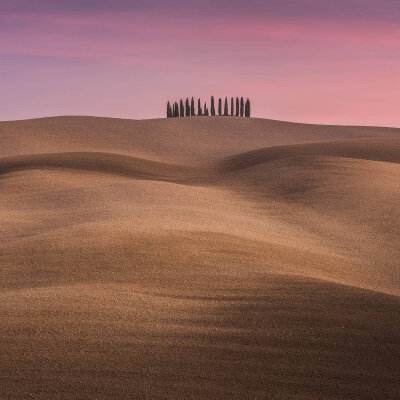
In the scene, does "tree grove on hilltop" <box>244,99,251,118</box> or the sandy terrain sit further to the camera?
"tree grove on hilltop" <box>244,99,251,118</box>

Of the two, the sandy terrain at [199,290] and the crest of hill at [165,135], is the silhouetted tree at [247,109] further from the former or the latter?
the sandy terrain at [199,290]

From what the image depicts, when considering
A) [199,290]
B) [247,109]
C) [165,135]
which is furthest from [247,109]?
[199,290]

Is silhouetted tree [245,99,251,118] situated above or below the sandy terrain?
above

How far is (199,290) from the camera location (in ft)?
20.0

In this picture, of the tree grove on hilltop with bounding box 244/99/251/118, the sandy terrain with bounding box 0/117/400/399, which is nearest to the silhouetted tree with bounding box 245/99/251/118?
the tree grove on hilltop with bounding box 244/99/251/118

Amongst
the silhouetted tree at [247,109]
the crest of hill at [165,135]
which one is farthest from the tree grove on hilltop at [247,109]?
the crest of hill at [165,135]

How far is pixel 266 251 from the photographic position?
8.41 metres

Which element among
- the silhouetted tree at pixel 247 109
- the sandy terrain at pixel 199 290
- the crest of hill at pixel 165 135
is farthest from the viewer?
the silhouetted tree at pixel 247 109

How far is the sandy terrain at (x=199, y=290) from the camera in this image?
4.24m

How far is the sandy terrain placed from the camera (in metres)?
4.24

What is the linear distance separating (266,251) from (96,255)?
227 cm

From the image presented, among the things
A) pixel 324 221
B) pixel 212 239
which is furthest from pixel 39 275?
pixel 324 221

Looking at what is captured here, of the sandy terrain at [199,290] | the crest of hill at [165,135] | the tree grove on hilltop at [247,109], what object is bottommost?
the sandy terrain at [199,290]

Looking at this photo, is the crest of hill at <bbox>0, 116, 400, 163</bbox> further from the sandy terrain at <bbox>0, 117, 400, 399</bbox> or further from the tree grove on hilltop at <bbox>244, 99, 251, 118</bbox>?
the sandy terrain at <bbox>0, 117, 400, 399</bbox>
